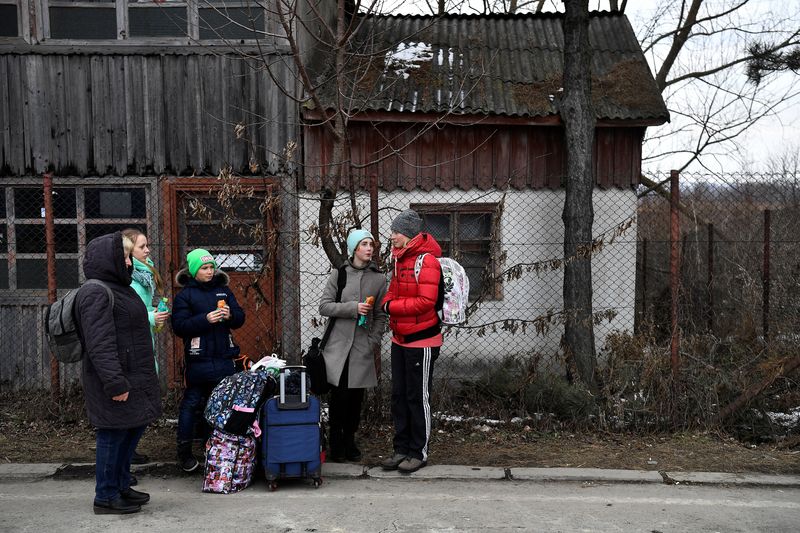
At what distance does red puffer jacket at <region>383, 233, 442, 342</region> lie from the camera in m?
5.39

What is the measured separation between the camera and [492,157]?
8.71m

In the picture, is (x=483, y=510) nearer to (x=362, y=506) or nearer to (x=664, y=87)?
(x=362, y=506)

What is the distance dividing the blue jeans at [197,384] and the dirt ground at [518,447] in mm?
548

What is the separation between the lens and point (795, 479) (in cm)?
541

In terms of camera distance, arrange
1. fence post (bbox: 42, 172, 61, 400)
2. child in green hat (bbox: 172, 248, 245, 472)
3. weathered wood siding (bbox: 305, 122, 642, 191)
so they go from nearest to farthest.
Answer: child in green hat (bbox: 172, 248, 245, 472), fence post (bbox: 42, 172, 61, 400), weathered wood siding (bbox: 305, 122, 642, 191)

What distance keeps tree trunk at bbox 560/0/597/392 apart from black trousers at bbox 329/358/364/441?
103 inches

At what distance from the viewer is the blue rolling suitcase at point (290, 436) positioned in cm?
515

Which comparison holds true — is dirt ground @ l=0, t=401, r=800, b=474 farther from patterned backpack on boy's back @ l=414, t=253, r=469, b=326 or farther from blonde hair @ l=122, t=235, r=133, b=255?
blonde hair @ l=122, t=235, r=133, b=255

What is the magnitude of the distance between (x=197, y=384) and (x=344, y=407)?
1117 millimetres

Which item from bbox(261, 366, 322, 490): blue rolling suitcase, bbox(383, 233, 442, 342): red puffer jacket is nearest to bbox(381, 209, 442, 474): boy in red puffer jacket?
bbox(383, 233, 442, 342): red puffer jacket

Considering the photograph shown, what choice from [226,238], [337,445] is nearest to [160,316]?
[337,445]

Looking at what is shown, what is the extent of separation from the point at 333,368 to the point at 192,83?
4.39m

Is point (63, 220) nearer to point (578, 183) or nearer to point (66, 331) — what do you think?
point (66, 331)

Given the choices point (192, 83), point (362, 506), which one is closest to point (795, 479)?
point (362, 506)
